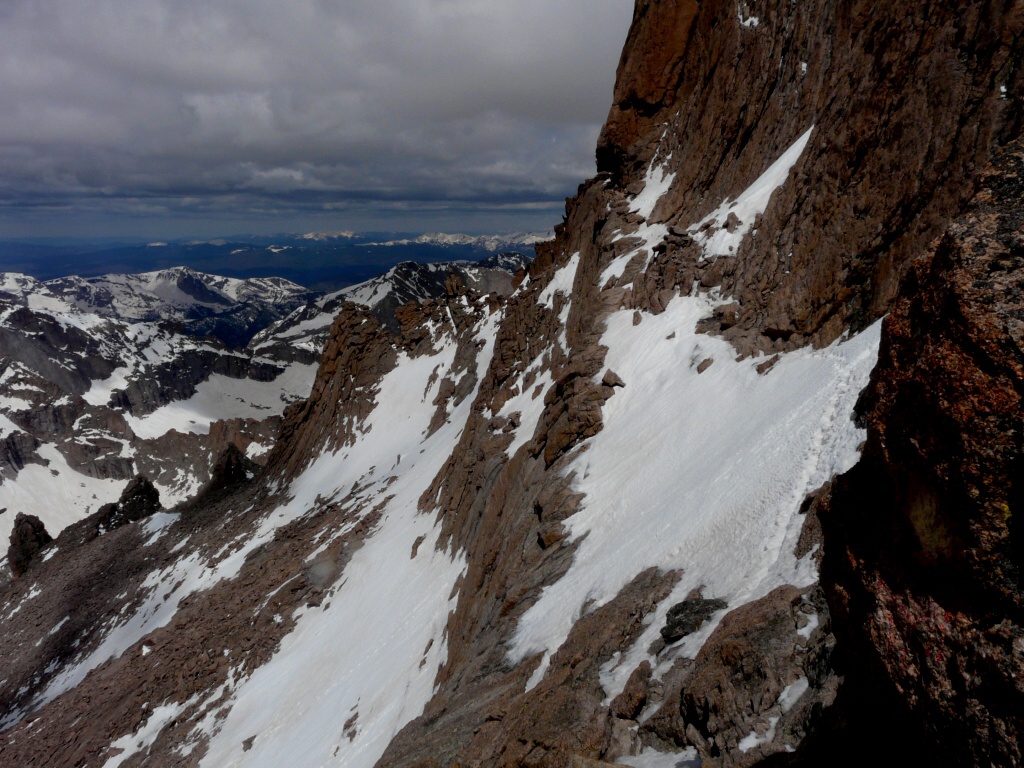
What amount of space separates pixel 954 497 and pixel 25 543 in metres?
113

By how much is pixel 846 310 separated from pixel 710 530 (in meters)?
7.40

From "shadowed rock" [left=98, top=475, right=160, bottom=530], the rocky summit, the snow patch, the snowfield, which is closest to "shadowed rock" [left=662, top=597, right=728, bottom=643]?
the rocky summit

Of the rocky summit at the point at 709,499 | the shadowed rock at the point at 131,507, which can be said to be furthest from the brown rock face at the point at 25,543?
the rocky summit at the point at 709,499

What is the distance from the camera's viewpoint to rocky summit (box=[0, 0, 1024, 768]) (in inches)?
148

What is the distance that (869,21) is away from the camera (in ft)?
55.3

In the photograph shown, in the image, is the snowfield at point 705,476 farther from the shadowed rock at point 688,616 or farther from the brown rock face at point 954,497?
the brown rock face at point 954,497

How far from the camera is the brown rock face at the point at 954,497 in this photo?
326 centimetres

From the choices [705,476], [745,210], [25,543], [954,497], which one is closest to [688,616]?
[705,476]

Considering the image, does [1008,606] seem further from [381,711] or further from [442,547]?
[442,547]

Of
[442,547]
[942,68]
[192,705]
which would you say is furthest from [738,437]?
[192,705]

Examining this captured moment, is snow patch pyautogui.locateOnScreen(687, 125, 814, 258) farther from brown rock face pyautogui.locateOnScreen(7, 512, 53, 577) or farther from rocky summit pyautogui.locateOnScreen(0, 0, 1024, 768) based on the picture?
brown rock face pyautogui.locateOnScreen(7, 512, 53, 577)

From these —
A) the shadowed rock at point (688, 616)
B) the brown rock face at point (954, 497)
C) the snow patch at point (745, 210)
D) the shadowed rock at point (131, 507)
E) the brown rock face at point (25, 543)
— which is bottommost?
the brown rock face at point (25, 543)

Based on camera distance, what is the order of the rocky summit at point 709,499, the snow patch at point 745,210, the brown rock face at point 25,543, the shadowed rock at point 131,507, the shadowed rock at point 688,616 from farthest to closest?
1. the shadowed rock at point 131,507
2. the brown rock face at point 25,543
3. the snow patch at point 745,210
4. the shadowed rock at point 688,616
5. the rocky summit at point 709,499

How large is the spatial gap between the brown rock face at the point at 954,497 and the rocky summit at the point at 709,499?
0.07ft
